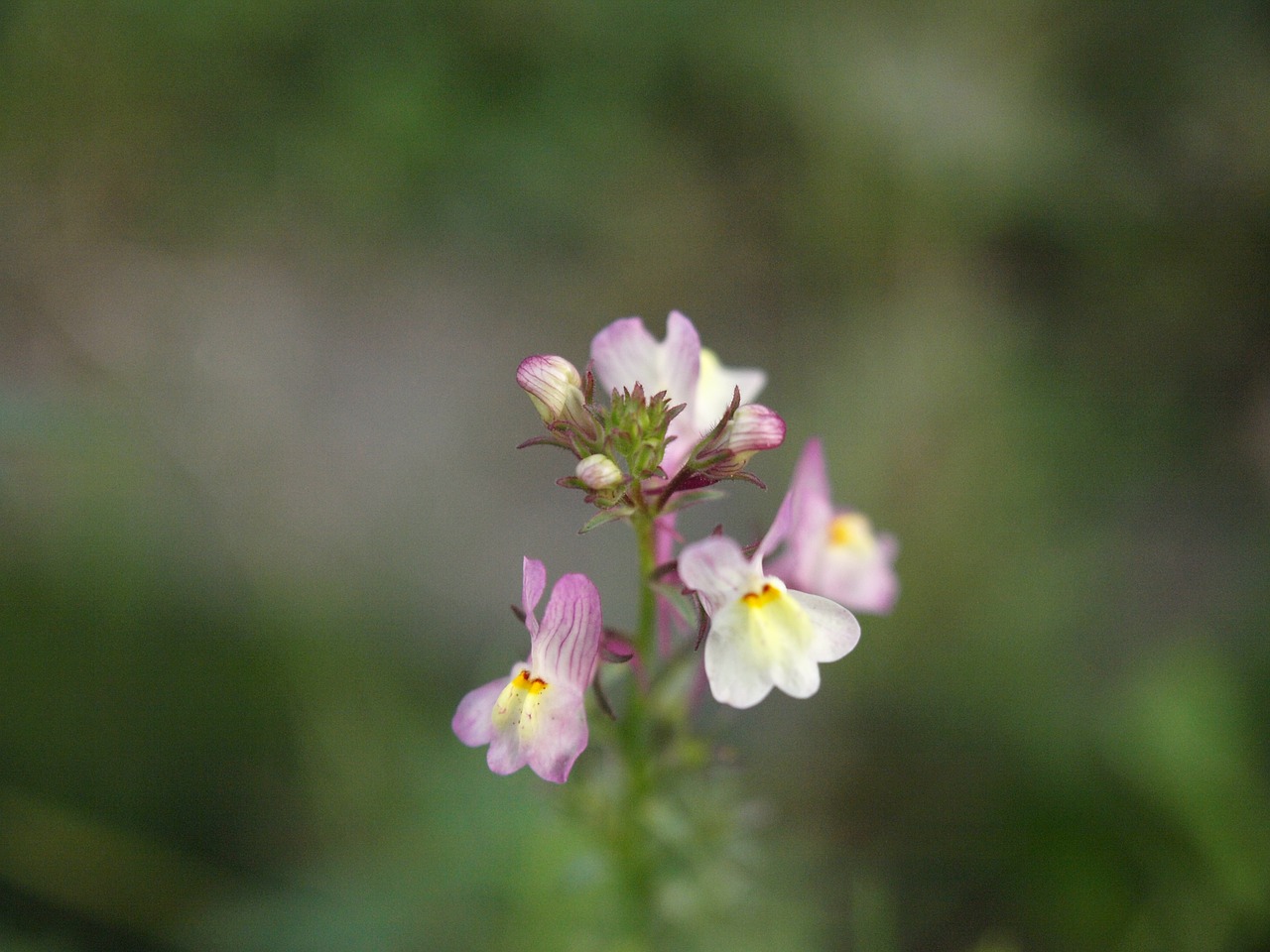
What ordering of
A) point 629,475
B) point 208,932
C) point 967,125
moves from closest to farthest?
1. point 629,475
2. point 208,932
3. point 967,125

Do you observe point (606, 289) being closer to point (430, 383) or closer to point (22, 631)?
point (430, 383)

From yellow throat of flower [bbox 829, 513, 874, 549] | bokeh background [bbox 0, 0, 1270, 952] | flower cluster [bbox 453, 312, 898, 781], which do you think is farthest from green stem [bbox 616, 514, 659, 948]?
yellow throat of flower [bbox 829, 513, 874, 549]

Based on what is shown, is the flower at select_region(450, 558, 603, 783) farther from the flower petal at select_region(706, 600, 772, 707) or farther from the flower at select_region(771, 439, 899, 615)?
the flower at select_region(771, 439, 899, 615)

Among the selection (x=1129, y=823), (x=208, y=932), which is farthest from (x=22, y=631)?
(x=1129, y=823)

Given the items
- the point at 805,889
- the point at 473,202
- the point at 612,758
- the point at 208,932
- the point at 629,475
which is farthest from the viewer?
the point at 473,202

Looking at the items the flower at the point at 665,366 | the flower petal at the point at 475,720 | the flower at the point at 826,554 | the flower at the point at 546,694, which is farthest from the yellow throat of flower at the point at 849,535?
the flower petal at the point at 475,720

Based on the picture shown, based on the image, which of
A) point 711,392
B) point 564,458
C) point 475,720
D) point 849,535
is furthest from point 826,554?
point 564,458
